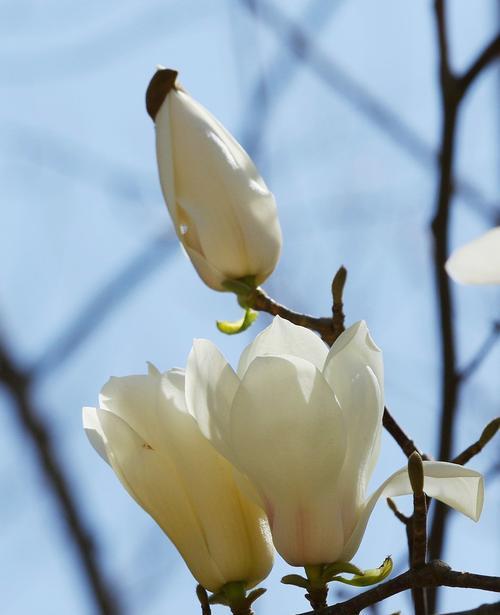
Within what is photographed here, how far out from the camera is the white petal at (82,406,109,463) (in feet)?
2.03

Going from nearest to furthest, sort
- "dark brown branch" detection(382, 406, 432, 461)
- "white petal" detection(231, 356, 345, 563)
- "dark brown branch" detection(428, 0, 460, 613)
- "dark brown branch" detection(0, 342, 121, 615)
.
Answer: "white petal" detection(231, 356, 345, 563), "dark brown branch" detection(382, 406, 432, 461), "dark brown branch" detection(428, 0, 460, 613), "dark brown branch" detection(0, 342, 121, 615)

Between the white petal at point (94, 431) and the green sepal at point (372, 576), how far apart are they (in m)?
0.15

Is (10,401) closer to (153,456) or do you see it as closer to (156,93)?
(156,93)

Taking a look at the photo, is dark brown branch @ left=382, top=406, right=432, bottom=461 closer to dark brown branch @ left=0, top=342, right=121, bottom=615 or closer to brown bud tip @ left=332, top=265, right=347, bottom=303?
brown bud tip @ left=332, top=265, right=347, bottom=303

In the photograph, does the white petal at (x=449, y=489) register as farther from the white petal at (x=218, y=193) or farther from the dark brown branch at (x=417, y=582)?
the white petal at (x=218, y=193)

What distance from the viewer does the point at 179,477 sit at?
618 millimetres

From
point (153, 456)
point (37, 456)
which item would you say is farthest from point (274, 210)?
point (37, 456)

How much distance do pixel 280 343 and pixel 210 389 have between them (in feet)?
0.16

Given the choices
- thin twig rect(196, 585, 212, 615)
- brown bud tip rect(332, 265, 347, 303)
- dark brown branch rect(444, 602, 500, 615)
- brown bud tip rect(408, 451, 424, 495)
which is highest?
brown bud tip rect(332, 265, 347, 303)

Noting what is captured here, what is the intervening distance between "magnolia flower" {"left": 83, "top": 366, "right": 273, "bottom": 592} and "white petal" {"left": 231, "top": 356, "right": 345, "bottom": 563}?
0.12ft

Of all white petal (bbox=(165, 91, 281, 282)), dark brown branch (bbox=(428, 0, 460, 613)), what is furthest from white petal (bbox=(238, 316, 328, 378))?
dark brown branch (bbox=(428, 0, 460, 613))

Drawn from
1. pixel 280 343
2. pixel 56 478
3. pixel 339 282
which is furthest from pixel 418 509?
pixel 56 478

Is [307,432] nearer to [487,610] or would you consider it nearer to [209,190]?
[487,610]

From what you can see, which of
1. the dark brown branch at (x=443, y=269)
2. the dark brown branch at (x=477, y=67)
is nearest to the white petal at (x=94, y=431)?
the dark brown branch at (x=443, y=269)
